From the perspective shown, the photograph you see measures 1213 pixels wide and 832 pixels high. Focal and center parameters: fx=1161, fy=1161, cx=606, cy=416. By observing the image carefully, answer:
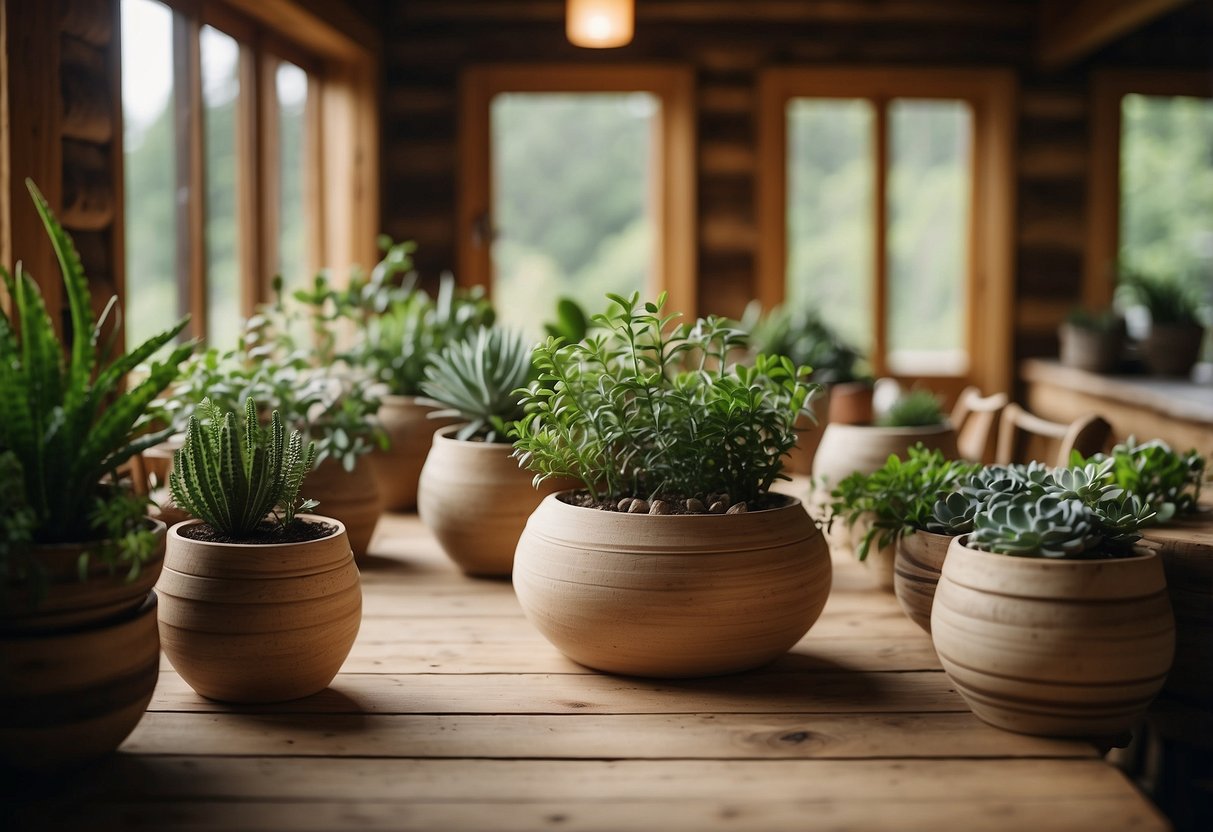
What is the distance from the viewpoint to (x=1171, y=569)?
60.5 inches

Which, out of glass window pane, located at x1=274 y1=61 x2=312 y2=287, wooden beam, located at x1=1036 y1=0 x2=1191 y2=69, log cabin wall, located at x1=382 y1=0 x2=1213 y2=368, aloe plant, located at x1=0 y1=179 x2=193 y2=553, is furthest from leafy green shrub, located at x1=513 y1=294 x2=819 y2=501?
log cabin wall, located at x1=382 y1=0 x2=1213 y2=368

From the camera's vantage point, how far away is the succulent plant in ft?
7.14

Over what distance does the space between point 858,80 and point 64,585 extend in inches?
167

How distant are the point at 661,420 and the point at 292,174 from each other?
9.68 feet

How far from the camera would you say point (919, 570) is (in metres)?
1.63

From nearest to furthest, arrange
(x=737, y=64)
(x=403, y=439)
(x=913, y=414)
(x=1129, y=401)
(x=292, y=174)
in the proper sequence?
(x=913, y=414), (x=403, y=439), (x=1129, y=401), (x=292, y=174), (x=737, y=64)

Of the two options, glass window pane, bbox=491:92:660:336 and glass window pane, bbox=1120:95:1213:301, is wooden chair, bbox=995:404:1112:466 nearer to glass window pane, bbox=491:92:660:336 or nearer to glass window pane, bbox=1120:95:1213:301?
glass window pane, bbox=1120:95:1213:301

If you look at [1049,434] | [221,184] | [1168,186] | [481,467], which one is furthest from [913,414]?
[1168,186]

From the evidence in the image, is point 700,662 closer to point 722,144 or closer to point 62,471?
point 62,471

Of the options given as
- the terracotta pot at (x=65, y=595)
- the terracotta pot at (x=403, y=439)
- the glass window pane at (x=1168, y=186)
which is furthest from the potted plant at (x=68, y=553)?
the glass window pane at (x=1168, y=186)

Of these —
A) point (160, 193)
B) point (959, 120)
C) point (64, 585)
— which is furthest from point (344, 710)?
point (959, 120)

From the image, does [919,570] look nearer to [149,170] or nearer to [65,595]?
[65,595]

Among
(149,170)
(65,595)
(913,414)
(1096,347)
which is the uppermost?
(149,170)

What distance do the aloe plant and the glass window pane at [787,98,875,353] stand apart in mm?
3851
